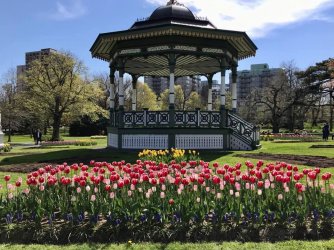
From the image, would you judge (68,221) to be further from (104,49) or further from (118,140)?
(104,49)

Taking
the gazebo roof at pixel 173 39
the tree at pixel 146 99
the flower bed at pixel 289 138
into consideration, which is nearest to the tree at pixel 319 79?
the flower bed at pixel 289 138

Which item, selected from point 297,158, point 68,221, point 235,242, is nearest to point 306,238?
point 235,242

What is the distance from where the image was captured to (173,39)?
1942 cm

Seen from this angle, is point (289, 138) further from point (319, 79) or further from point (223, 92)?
point (319, 79)

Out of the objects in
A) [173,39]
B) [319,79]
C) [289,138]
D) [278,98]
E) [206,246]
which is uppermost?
[319,79]

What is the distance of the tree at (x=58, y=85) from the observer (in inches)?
1633

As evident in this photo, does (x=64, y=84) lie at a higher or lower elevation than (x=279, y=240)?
higher

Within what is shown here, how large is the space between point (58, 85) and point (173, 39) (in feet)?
82.9

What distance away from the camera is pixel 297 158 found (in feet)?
51.8

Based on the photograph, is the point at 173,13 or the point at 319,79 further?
the point at 319,79

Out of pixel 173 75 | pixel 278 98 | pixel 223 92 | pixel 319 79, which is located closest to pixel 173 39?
pixel 173 75

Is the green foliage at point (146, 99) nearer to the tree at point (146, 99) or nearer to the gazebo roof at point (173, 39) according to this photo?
the tree at point (146, 99)

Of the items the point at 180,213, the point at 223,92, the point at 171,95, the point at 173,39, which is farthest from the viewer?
the point at 223,92

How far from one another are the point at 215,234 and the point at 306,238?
132cm
